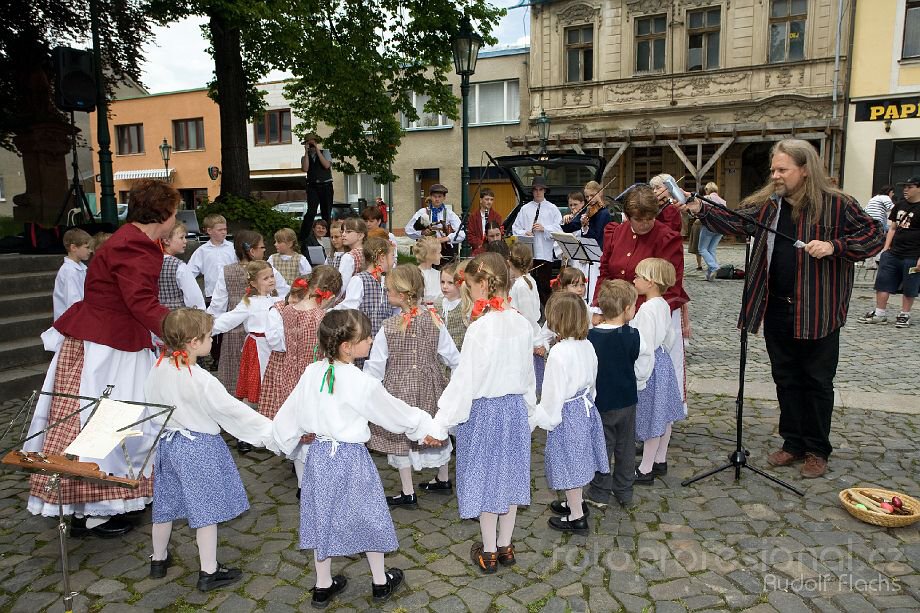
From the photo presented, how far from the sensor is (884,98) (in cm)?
2002

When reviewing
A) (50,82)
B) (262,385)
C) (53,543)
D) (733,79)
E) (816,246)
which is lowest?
(53,543)

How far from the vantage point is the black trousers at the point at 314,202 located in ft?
39.6

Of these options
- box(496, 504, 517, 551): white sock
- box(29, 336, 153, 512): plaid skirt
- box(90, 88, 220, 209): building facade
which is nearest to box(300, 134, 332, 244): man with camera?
box(29, 336, 153, 512): plaid skirt

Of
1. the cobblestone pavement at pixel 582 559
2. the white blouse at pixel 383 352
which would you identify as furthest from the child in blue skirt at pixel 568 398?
the white blouse at pixel 383 352

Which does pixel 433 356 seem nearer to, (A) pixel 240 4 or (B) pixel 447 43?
(A) pixel 240 4

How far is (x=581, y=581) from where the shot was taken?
3.44m

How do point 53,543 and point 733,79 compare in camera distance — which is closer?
point 53,543

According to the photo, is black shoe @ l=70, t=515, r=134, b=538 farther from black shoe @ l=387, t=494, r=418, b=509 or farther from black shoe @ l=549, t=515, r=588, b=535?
black shoe @ l=549, t=515, r=588, b=535

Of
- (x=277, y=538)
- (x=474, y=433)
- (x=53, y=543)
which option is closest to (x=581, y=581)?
(x=474, y=433)

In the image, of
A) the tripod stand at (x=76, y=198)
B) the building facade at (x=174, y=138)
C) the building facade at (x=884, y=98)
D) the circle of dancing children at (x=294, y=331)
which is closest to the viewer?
the circle of dancing children at (x=294, y=331)

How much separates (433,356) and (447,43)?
33.9 feet

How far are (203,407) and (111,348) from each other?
994mm

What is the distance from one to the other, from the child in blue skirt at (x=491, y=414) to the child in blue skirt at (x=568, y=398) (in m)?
0.16

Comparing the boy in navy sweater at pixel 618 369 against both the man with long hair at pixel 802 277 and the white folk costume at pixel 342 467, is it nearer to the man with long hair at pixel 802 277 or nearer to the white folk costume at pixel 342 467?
the man with long hair at pixel 802 277
